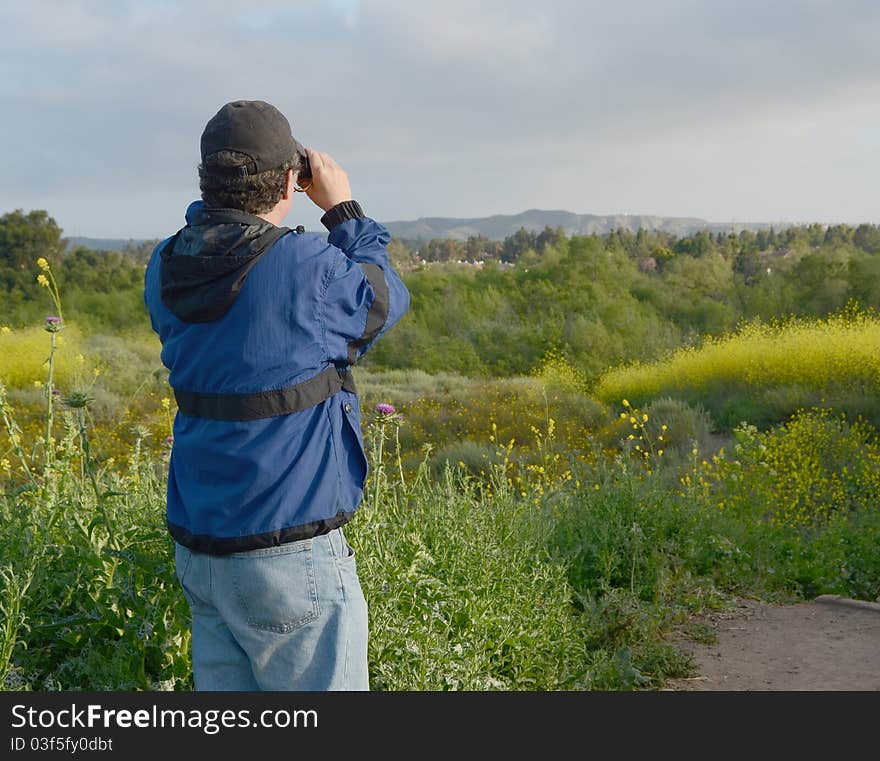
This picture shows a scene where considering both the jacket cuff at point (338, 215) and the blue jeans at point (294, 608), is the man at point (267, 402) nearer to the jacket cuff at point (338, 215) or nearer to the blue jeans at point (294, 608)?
the blue jeans at point (294, 608)

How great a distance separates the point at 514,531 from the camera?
4203mm

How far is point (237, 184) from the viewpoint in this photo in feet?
6.98

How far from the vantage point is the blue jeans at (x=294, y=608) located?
2.11 m

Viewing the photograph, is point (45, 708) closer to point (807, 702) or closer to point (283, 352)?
point (283, 352)

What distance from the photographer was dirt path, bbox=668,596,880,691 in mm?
4129

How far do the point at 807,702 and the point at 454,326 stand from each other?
667 inches

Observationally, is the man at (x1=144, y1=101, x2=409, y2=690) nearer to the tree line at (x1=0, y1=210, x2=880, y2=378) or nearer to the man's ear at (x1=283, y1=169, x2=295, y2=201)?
the man's ear at (x1=283, y1=169, x2=295, y2=201)

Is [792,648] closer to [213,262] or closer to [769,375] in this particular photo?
[213,262]

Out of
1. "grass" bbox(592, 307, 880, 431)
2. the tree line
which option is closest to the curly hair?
"grass" bbox(592, 307, 880, 431)

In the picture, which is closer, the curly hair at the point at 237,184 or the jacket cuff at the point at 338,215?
the curly hair at the point at 237,184

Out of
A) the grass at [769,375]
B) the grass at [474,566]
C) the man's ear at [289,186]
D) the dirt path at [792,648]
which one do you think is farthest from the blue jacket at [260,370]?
the grass at [769,375]

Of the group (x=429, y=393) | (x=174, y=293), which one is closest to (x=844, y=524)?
(x=174, y=293)

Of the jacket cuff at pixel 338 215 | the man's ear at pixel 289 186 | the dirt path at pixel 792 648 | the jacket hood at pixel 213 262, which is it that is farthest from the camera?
the dirt path at pixel 792 648

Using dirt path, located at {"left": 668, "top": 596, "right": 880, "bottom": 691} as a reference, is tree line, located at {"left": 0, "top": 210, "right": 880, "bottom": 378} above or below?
above
